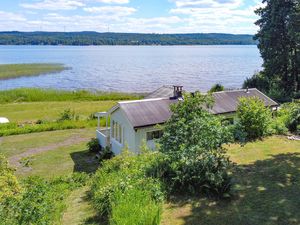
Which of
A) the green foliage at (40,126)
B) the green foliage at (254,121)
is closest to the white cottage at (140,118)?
the green foliage at (254,121)

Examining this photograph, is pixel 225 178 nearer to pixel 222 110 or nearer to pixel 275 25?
pixel 222 110

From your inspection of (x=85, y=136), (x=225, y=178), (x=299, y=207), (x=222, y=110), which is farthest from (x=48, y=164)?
(x=299, y=207)

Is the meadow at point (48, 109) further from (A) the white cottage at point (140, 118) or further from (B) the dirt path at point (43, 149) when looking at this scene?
(A) the white cottage at point (140, 118)

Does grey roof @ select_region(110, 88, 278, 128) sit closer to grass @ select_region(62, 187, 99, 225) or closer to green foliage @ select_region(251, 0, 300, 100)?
grass @ select_region(62, 187, 99, 225)

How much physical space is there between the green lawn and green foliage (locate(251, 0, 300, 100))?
19.7 meters

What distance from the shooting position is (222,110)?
2056 centimetres

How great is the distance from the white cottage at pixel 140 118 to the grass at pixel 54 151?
1971mm

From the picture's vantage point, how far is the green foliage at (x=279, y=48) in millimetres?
35219

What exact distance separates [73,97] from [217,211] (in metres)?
43.3

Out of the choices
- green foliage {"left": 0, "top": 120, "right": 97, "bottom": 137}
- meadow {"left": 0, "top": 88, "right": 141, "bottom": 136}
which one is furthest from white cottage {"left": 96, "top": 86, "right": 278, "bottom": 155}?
meadow {"left": 0, "top": 88, "right": 141, "bottom": 136}

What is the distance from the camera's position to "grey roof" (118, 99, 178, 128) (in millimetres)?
17975

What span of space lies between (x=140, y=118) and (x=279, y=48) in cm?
2489

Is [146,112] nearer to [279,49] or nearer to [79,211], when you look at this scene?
[79,211]

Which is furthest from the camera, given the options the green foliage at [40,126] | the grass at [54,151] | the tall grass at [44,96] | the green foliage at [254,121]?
the tall grass at [44,96]
